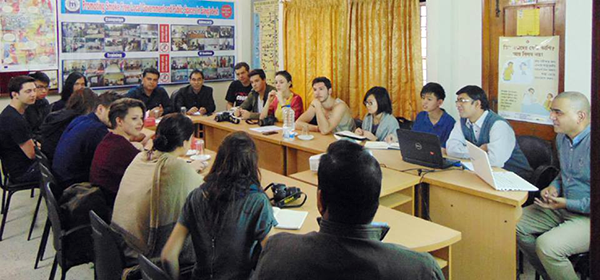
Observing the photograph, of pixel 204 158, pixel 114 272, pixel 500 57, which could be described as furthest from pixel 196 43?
pixel 114 272

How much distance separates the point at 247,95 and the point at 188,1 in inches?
63.0

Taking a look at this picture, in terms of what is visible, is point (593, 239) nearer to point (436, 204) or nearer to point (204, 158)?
point (436, 204)

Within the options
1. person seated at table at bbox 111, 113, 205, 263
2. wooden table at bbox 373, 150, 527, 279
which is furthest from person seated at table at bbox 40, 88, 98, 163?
wooden table at bbox 373, 150, 527, 279

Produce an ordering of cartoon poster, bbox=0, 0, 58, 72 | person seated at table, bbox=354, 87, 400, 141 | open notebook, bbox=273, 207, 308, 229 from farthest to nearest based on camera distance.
Result: cartoon poster, bbox=0, 0, 58, 72
person seated at table, bbox=354, 87, 400, 141
open notebook, bbox=273, 207, 308, 229

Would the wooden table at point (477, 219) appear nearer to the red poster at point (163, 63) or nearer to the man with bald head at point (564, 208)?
the man with bald head at point (564, 208)

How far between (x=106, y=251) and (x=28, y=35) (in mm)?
4253

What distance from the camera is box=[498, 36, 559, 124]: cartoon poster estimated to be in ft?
13.3

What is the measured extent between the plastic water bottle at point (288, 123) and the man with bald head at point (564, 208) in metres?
2.11

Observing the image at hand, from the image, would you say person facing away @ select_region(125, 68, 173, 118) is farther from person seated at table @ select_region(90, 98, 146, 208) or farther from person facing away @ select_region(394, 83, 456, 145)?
person facing away @ select_region(394, 83, 456, 145)

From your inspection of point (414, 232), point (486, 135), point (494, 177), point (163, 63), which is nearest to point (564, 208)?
point (494, 177)

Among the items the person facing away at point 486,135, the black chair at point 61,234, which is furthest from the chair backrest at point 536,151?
the black chair at point 61,234

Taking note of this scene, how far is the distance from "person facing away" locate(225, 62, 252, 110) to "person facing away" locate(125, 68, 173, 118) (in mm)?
802

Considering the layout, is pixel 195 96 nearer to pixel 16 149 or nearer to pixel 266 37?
pixel 266 37

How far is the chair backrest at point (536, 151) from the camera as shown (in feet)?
11.8
